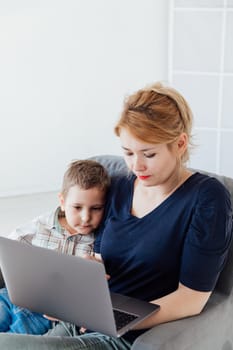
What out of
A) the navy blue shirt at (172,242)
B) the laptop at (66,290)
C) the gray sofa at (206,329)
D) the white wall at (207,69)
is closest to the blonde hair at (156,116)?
the navy blue shirt at (172,242)

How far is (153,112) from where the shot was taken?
183 centimetres

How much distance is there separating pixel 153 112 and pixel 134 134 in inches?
3.0

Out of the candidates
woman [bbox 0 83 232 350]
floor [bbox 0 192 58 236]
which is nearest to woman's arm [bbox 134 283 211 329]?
woman [bbox 0 83 232 350]

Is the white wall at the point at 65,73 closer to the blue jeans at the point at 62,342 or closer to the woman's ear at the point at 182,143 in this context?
the woman's ear at the point at 182,143

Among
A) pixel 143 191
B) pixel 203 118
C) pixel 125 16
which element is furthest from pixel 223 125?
pixel 143 191

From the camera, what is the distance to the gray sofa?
169 cm

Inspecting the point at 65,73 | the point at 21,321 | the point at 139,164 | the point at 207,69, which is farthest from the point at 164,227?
the point at 65,73

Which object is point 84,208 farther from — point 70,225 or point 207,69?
point 207,69

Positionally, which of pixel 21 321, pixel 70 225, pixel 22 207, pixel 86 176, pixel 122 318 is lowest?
pixel 22 207

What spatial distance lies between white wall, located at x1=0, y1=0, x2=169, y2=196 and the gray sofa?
6.20 feet

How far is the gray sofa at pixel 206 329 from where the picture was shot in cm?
169

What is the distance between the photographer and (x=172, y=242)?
184 cm

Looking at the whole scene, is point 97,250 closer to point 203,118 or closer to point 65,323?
point 65,323

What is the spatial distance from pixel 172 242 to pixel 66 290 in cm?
31
